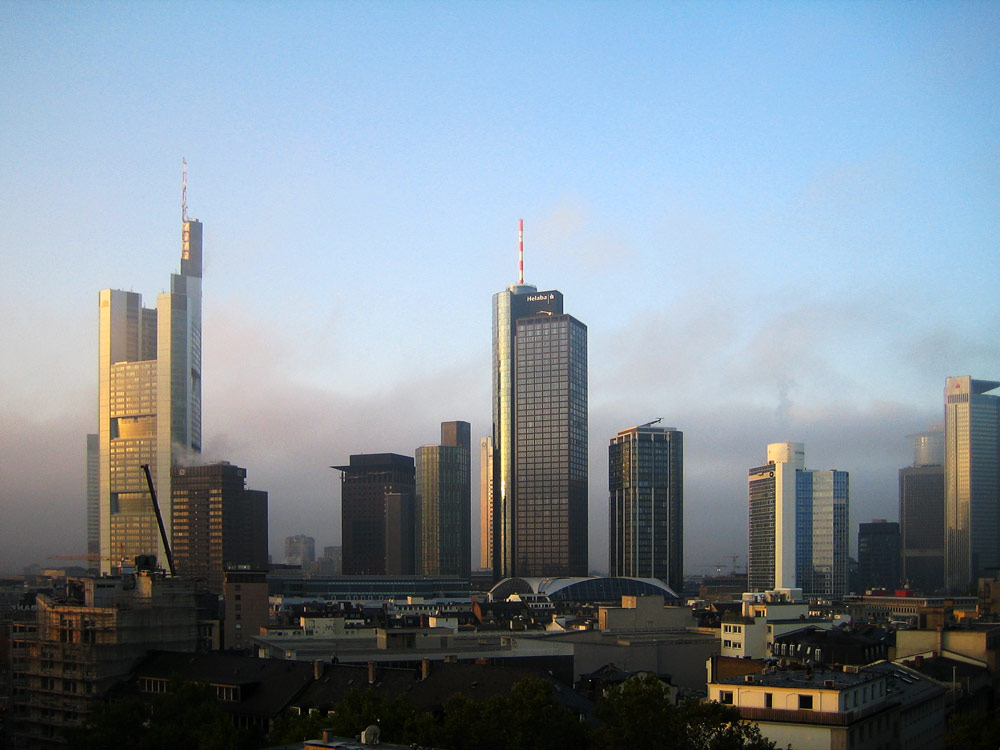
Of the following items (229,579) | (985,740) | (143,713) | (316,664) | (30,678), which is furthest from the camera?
(229,579)

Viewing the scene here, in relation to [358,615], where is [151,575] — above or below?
above

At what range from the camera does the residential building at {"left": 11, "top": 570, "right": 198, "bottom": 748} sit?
94.7 meters

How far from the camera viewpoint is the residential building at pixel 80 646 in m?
94.7

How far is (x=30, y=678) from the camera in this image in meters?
99.1

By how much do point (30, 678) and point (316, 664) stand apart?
105 ft

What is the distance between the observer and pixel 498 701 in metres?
60.6

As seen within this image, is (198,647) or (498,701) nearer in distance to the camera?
(498,701)

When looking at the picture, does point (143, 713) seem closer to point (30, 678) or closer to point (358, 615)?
point (30, 678)

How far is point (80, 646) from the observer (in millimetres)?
95125

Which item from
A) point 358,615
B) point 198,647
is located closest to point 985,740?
point 198,647

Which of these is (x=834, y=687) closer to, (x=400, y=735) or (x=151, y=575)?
(x=400, y=735)

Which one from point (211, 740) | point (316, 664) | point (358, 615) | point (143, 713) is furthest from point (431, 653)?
point (358, 615)

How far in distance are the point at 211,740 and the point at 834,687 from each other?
32792 mm

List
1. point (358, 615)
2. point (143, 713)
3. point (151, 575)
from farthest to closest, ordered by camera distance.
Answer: point (358, 615) < point (151, 575) < point (143, 713)
